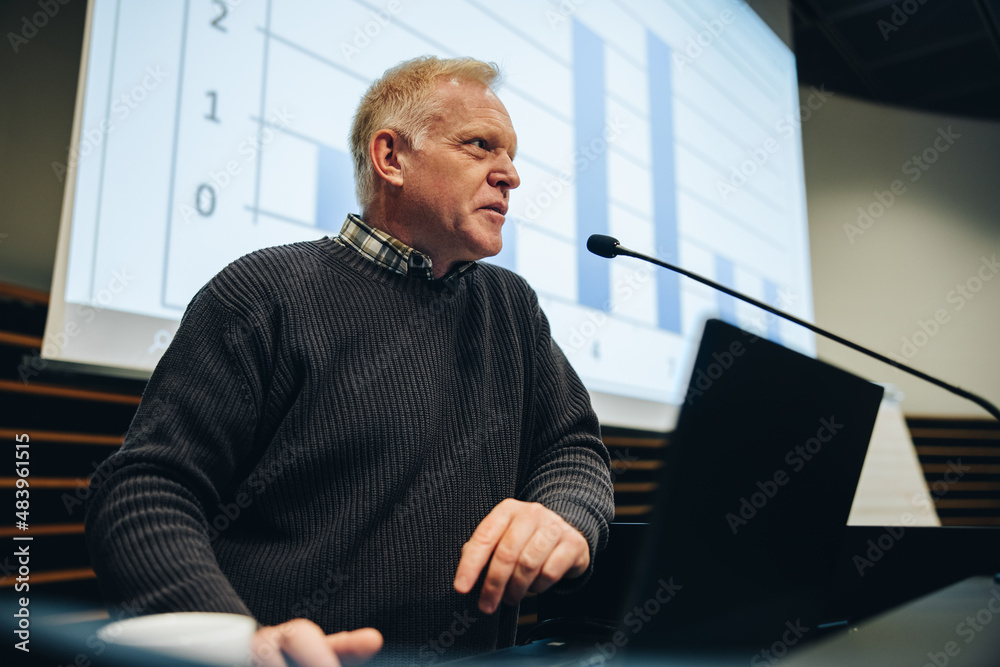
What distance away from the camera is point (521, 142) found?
195 centimetres

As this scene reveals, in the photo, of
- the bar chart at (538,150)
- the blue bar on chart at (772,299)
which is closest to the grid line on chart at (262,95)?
the bar chart at (538,150)

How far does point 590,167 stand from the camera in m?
2.21

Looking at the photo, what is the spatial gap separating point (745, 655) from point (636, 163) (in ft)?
6.70

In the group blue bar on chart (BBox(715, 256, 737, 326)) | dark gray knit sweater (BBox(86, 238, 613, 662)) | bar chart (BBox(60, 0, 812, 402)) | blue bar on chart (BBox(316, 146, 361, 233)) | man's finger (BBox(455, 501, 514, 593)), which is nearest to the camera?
man's finger (BBox(455, 501, 514, 593))

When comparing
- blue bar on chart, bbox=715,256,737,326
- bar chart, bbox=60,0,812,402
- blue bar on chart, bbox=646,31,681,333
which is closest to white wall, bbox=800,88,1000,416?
bar chart, bbox=60,0,812,402

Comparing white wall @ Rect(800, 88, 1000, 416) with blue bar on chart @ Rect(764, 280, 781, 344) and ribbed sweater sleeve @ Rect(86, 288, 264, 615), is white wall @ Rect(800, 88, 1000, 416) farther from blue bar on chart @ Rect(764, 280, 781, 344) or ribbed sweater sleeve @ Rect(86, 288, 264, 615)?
ribbed sweater sleeve @ Rect(86, 288, 264, 615)

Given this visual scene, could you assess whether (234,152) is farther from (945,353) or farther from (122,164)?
(945,353)

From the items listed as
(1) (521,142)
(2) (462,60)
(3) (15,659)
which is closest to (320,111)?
(2) (462,60)

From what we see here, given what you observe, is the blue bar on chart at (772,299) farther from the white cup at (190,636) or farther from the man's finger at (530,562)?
the white cup at (190,636)

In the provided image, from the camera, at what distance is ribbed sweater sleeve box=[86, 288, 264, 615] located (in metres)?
0.66

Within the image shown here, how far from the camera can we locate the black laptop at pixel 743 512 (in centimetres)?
49

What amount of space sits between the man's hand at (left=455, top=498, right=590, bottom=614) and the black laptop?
0.19 ft

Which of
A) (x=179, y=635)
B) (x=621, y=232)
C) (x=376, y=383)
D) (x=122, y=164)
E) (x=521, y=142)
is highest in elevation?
(x=521, y=142)

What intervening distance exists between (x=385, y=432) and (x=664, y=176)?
1877mm
